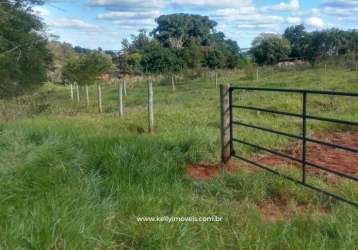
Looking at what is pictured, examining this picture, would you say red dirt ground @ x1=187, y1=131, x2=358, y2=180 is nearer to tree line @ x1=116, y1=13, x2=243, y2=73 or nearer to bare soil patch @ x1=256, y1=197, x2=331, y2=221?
bare soil patch @ x1=256, y1=197, x2=331, y2=221

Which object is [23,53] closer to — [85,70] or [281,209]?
[85,70]

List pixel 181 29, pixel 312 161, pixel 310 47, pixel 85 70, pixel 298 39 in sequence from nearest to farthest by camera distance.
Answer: pixel 312 161 < pixel 85 70 < pixel 310 47 < pixel 298 39 < pixel 181 29

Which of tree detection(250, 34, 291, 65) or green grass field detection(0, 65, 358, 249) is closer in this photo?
green grass field detection(0, 65, 358, 249)

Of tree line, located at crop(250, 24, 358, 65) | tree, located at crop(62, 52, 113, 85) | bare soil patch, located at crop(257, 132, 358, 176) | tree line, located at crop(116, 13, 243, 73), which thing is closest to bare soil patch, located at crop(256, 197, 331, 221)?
bare soil patch, located at crop(257, 132, 358, 176)

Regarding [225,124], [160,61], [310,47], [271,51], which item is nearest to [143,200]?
[225,124]

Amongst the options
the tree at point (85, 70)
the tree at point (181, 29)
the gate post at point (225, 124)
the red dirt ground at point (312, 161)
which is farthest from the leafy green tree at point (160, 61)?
the gate post at point (225, 124)

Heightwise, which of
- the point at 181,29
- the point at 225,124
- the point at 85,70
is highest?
the point at 181,29

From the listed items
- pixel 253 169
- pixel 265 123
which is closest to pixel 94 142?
pixel 253 169

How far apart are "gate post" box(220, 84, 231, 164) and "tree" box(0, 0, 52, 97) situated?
14058mm

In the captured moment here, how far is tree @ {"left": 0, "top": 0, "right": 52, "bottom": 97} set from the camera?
19.3m

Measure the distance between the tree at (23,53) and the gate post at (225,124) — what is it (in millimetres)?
14058

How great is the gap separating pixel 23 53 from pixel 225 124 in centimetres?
1774

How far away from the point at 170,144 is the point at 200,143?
0.46 meters

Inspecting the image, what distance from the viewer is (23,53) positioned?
2156cm
